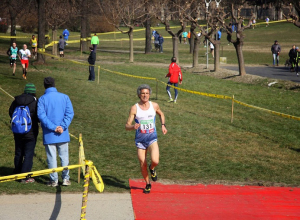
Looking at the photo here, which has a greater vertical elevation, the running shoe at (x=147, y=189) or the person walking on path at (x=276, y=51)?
the person walking on path at (x=276, y=51)

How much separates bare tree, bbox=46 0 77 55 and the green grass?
10280 mm

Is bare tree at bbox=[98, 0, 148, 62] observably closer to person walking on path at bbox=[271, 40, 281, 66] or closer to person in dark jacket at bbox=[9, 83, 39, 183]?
person walking on path at bbox=[271, 40, 281, 66]

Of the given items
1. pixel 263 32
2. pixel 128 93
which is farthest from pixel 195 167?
pixel 263 32

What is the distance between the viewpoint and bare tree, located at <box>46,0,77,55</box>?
130ft

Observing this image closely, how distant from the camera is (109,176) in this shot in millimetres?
10203

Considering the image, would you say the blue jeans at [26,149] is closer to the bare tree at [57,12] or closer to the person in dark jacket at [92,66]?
the person in dark jacket at [92,66]

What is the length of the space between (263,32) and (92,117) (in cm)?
5433

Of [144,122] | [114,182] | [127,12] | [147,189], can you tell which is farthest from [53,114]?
[127,12]

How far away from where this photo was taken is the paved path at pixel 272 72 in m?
29.6

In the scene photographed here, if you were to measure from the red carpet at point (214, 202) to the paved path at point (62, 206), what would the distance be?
0.26m

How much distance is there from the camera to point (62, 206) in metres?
8.03

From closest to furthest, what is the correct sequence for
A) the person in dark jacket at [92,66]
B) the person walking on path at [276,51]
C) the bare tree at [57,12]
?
the person in dark jacket at [92,66], the person walking on path at [276,51], the bare tree at [57,12]

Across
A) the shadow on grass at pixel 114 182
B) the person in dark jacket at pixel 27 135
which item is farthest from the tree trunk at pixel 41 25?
the person in dark jacket at pixel 27 135

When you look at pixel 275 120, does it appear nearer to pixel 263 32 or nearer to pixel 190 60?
pixel 190 60
